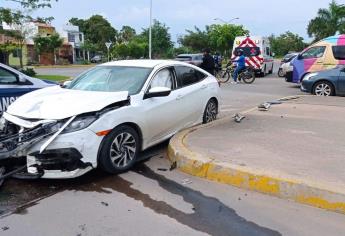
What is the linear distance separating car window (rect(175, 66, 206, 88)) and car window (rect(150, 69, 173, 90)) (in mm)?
240

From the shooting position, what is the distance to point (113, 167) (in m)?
5.45

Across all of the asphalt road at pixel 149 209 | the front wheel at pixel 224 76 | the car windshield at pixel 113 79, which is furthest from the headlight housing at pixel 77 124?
the front wheel at pixel 224 76

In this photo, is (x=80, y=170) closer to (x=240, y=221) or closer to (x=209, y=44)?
(x=240, y=221)

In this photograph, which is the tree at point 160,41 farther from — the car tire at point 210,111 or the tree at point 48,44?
the car tire at point 210,111

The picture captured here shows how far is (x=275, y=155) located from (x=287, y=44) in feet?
272

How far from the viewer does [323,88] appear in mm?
13625

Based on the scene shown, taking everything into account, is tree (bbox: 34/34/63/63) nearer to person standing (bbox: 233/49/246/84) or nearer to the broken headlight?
person standing (bbox: 233/49/246/84)

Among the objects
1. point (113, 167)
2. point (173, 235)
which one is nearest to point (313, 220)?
point (173, 235)

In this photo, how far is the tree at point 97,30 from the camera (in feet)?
253

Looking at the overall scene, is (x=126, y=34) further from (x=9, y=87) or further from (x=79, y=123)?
(x=79, y=123)

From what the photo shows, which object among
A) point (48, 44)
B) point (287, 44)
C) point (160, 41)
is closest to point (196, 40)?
point (160, 41)

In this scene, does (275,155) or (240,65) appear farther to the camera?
(240,65)

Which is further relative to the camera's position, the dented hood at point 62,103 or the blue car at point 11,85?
the blue car at point 11,85

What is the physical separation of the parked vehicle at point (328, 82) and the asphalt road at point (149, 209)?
950 centimetres
